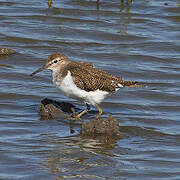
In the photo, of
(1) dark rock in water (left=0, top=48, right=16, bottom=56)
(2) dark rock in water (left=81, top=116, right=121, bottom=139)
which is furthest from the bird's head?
(1) dark rock in water (left=0, top=48, right=16, bottom=56)

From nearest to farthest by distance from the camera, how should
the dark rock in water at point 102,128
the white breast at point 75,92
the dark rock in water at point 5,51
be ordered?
the dark rock in water at point 102,128
the white breast at point 75,92
the dark rock in water at point 5,51

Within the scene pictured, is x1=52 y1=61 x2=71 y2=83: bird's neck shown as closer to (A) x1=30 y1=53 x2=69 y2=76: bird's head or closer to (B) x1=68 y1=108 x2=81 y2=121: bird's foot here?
(A) x1=30 y1=53 x2=69 y2=76: bird's head

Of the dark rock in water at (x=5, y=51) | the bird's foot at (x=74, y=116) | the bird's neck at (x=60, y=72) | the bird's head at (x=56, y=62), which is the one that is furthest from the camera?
the dark rock in water at (x=5, y=51)

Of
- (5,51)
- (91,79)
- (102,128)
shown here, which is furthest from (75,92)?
(5,51)

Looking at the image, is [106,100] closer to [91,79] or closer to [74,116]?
[74,116]

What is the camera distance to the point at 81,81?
9.91 m

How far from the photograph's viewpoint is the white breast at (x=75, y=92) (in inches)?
389

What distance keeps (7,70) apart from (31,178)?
531 centimetres

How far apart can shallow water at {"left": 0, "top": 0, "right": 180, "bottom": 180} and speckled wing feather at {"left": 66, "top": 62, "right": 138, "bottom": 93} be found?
650 millimetres

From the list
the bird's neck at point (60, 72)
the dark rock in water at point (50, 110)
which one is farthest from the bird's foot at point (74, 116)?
the bird's neck at point (60, 72)

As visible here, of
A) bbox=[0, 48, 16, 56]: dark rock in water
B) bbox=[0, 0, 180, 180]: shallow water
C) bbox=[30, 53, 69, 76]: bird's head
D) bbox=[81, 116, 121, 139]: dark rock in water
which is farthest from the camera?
bbox=[0, 48, 16, 56]: dark rock in water

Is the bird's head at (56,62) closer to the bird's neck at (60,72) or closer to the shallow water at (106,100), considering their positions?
the bird's neck at (60,72)

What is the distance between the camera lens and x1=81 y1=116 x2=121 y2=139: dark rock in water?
9234mm

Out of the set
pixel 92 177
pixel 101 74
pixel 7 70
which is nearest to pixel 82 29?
pixel 7 70
